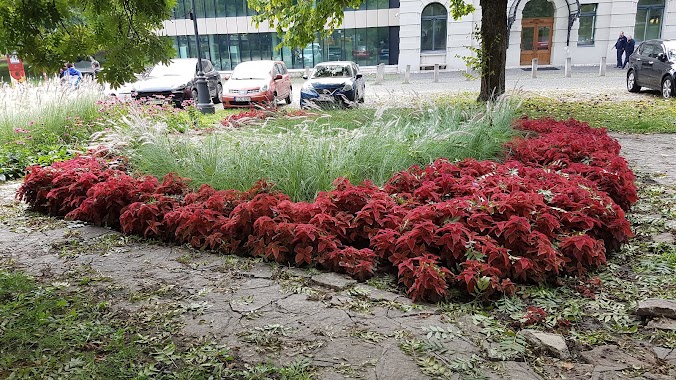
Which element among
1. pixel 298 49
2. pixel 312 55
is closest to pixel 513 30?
pixel 312 55

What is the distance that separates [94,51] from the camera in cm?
387

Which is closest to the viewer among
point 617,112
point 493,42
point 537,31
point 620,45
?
point 493,42

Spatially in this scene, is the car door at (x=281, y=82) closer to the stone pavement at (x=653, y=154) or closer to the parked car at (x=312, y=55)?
the stone pavement at (x=653, y=154)

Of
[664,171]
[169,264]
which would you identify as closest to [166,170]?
[169,264]

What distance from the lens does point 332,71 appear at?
653 inches

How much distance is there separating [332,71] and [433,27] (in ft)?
53.0

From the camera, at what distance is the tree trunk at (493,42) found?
39.4 ft

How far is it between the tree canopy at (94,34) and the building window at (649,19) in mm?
32035

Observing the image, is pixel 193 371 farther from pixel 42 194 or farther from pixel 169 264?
pixel 42 194

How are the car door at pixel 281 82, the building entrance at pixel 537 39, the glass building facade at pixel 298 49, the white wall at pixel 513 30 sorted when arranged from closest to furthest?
the car door at pixel 281 82, the white wall at pixel 513 30, the building entrance at pixel 537 39, the glass building facade at pixel 298 49

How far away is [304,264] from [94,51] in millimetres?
2292

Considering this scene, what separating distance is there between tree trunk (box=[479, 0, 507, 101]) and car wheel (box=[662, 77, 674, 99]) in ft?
20.2

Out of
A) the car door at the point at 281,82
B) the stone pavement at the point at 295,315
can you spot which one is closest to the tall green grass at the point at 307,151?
the stone pavement at the point at 295,315

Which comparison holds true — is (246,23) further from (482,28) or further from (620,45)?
(482,28)
